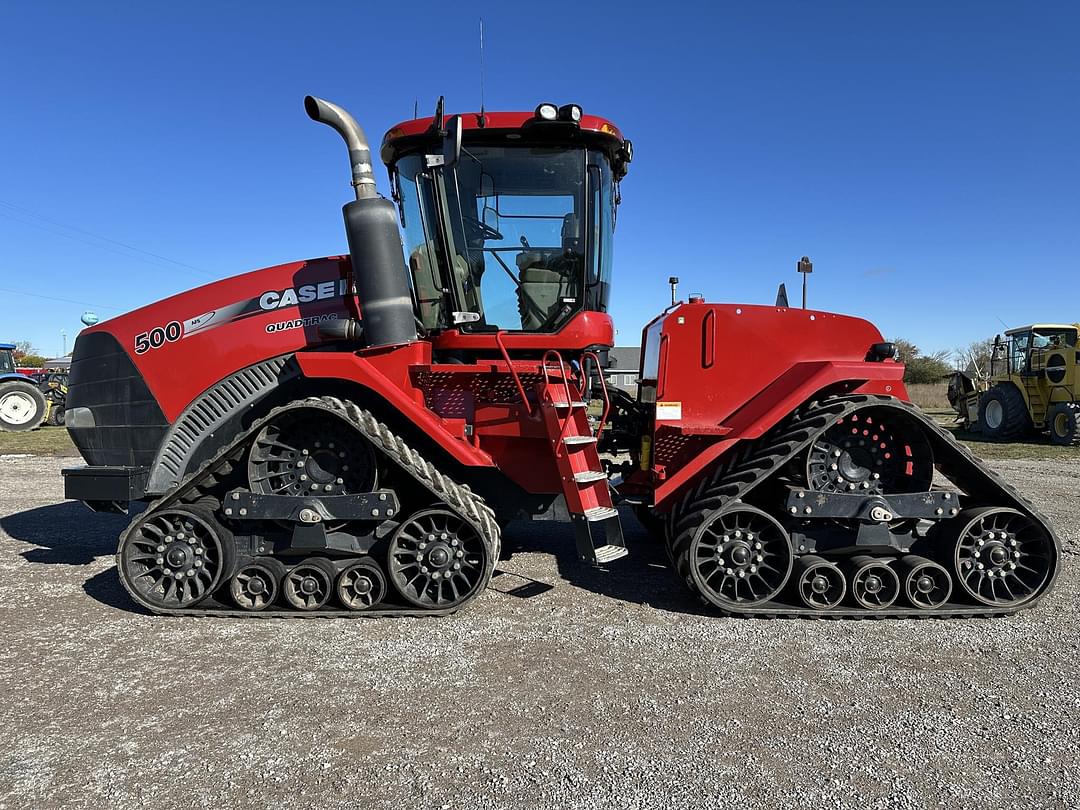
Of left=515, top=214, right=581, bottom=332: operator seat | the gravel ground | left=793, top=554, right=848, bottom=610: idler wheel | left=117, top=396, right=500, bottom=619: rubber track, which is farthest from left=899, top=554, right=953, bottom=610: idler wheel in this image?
left=515, top=214, right=581, bottom=332: operator seat

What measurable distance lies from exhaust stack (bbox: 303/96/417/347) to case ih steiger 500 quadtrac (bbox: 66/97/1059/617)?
16 millimetres

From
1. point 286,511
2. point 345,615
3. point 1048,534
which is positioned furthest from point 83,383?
point 1048,534

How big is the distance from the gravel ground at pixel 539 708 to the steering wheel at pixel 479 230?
8.18 feet

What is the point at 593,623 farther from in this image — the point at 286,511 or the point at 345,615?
the point at 286,511

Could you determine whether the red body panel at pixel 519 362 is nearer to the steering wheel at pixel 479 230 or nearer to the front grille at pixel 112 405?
the front grille at pixel 112 405

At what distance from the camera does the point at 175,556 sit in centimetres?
415

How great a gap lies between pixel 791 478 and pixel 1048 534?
5.22 feet

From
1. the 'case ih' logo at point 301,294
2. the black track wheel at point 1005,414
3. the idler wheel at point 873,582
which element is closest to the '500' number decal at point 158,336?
the 'case ih' logo at point 301,294

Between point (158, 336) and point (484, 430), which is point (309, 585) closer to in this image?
point (484, 430)

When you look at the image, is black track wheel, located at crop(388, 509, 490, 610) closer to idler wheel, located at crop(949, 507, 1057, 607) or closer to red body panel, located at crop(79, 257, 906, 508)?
red body panel, located at crop(79, 257, 906, 508)

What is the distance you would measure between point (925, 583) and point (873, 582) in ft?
1.07

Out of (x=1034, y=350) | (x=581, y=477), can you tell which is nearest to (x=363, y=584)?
(x=581, y=477)

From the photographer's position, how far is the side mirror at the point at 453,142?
3.96m

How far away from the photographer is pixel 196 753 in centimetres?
270
